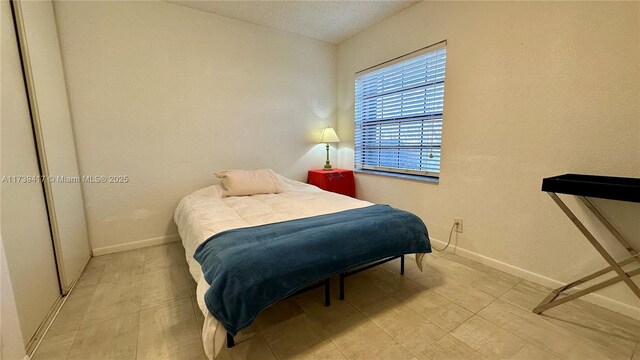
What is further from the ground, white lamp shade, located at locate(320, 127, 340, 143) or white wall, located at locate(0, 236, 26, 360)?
white lamp shade, located at locate(320, 127, 340, 143)

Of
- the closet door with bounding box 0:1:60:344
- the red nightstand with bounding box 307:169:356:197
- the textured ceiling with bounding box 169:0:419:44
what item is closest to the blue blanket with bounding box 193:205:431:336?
the closet door with bounding box 0:1:60:344

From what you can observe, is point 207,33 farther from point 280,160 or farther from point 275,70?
point 280,160

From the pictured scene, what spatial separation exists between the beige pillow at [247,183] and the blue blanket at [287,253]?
3.33 feet

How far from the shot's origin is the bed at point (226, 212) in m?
1.29

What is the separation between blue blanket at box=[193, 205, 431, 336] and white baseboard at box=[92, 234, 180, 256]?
5.41 feet

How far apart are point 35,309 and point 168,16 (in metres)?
2.70

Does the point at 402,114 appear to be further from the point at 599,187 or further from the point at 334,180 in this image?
Result: the point at 599,187

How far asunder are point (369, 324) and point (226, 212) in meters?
1.31

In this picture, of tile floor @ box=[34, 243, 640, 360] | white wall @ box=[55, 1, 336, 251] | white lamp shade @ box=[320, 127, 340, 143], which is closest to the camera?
tile floor @ box=[34, 243, 640, 360]

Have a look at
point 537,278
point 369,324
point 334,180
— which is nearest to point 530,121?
point 537,278

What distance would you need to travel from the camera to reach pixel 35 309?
57.4 inches

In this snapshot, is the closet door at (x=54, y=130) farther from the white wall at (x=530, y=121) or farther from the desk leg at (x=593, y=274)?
the desk leg at (x=593, y=274)

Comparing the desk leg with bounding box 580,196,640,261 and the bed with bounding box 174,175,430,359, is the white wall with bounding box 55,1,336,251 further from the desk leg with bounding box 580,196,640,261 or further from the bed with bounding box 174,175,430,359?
the desk leg with bounding box 580,196,640,261

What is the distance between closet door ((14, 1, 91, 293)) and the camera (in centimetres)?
167
